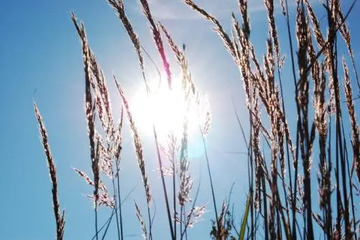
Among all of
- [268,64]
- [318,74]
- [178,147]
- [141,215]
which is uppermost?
[268,64]

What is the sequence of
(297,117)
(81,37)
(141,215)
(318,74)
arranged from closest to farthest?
(297,117)
(318,74)
(81,37)
(141,215)

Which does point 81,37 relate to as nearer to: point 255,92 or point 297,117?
point 255,92

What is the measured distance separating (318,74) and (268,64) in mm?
362

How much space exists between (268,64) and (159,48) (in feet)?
1.83

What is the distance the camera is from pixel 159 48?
242 centimetres

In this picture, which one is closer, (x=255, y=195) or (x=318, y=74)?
(x=318, y=74)

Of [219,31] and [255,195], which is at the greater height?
[219,31]

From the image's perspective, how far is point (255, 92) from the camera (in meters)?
2.44

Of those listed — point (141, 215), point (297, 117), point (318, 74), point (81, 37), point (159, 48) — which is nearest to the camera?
point (297, 117)

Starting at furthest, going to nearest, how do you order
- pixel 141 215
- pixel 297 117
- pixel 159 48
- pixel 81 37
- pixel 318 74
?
pixel 141 215
pixel 159 48
pixel 81 37
pixel 318 74
pixel 297 117

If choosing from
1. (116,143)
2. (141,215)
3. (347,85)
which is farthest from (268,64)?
(141,215)

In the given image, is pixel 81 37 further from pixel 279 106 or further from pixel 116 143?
pixel 279 106

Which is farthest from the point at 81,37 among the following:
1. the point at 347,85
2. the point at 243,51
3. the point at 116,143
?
the point at 347,85

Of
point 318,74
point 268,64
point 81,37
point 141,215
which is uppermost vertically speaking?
point 81,37
